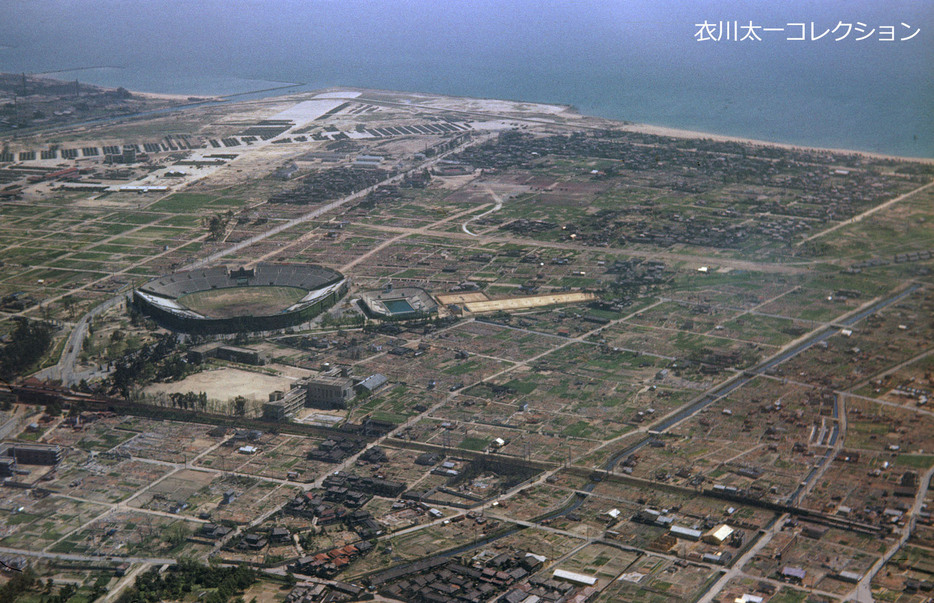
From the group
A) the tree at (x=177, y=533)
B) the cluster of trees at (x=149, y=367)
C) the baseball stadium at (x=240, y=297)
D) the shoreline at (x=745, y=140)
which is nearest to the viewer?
the tree at (x=177, y=533)

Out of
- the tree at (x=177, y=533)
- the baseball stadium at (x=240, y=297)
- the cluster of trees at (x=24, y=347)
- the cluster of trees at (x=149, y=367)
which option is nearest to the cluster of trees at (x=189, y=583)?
the tree at (x=177, y=533)

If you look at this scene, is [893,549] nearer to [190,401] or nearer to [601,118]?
[190,401]

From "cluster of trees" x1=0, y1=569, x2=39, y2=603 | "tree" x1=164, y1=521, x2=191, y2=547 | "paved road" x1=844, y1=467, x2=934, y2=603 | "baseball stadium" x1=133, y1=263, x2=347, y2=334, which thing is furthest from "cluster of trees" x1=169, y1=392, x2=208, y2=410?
"paved road" x1=844, y1=467, x2=934, y2=603

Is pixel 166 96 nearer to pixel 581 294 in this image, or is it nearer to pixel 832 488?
pixel 581 294

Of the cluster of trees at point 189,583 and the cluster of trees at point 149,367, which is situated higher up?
the cluster of trees at point 149,367

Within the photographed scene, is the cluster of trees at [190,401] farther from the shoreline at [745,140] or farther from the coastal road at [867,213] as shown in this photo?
the shoreline at [745,140]

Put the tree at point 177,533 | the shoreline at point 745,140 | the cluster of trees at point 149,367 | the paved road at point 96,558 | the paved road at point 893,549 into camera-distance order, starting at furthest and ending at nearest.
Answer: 1. the shoreline at point 745,140
2. the cluster of trees at point 149,367
3. the tree at point 177,533
4. the paved road at point 96,558
5. the paved road at point 893,549
